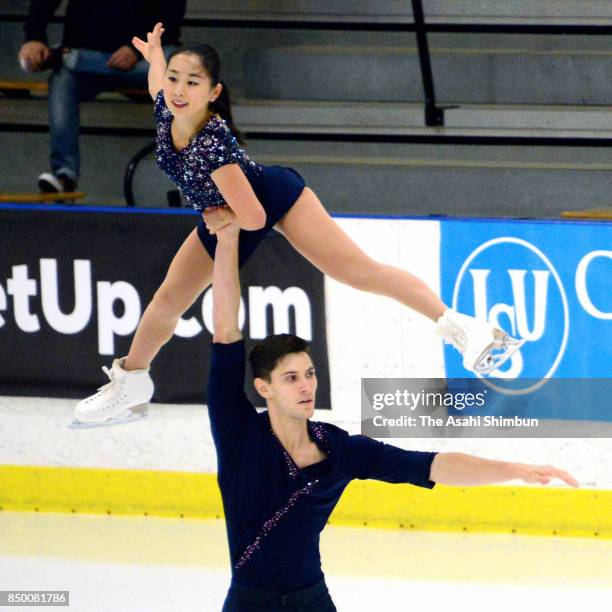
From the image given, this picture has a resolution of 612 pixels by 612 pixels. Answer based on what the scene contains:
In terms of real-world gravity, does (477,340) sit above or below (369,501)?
above

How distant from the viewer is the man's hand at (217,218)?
4270 mm

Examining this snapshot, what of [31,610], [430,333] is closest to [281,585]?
[31,610]

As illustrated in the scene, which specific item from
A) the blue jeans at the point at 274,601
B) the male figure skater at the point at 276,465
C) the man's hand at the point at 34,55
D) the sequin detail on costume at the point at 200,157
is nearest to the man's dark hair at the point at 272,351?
the male figure skater at the point at 276,465

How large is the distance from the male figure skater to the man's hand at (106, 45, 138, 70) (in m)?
4.09

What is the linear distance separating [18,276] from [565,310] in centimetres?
296

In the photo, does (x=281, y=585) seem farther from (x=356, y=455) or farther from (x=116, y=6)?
(x=116, y=6)

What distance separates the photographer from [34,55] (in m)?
8.20

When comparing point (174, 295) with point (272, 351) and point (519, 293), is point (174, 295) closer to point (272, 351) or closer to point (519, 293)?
point (272, 351)

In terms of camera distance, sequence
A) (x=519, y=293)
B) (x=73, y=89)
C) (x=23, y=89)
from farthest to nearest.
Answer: (x=23, y=89)
(x=73, y=89)
(x=519, y=293)

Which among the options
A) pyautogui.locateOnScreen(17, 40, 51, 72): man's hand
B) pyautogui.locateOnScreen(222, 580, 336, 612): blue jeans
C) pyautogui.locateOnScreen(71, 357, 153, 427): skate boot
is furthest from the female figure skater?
pyautogui.locateOnScreen(17, 40, 51, 72): man's hand

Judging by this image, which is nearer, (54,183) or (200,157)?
(200,157)

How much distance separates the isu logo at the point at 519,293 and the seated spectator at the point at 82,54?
89.5 inches

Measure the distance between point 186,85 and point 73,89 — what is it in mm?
4187

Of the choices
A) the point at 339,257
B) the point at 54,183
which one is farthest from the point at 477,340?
the point at 54,183
